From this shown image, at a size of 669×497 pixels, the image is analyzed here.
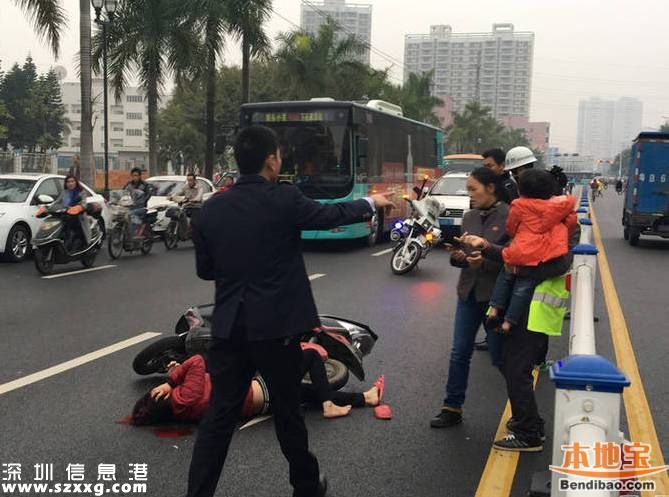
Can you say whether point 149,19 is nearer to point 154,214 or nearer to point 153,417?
point 154,214

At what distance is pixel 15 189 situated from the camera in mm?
13289

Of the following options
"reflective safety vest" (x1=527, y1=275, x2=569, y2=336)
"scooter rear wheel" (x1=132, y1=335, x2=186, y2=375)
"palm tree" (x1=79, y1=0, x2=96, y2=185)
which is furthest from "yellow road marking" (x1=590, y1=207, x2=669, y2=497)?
"palm tree" (x1=79, y1=0, x2=96, y2=185)

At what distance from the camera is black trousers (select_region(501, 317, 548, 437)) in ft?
14.3

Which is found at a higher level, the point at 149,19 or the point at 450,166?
the point at 149,19

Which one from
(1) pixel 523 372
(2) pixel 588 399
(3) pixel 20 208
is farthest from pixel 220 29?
(2) pixel 588 399

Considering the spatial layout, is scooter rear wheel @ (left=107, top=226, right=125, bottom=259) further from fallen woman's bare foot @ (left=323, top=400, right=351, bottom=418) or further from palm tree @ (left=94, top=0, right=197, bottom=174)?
palm tree @ (left=94, top=0, right=197, bottom=174)

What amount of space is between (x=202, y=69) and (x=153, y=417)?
22.3 metres

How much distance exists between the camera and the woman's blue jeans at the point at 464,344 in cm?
468

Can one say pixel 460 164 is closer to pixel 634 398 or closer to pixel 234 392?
pixel 634 398

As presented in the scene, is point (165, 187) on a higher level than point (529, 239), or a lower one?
lower

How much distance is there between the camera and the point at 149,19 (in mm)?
24312

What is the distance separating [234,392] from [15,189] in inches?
447

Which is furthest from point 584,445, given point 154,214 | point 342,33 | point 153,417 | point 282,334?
point 342,33

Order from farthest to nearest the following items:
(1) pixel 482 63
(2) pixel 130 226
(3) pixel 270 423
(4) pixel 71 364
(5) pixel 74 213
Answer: (1) pixel 482 63, (2) pixel 130 226, (5) pixel 74 213, (4) pixel 71 364, (3) pixel 270 423
